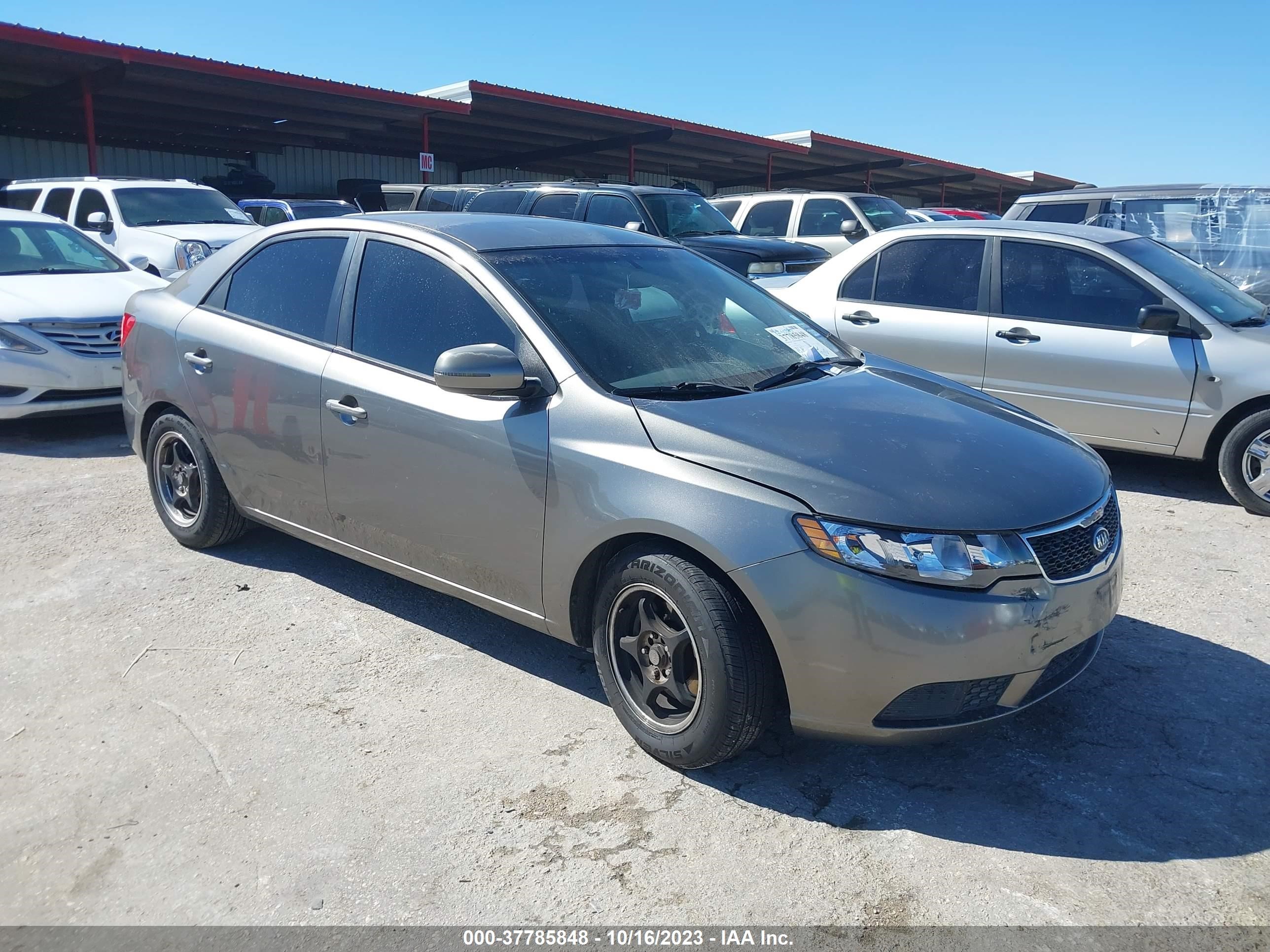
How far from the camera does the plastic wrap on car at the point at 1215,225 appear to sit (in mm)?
8922

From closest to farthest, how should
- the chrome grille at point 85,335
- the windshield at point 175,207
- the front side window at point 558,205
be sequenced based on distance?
1. the chrome grille at point 85,335
2. the front side window at point 558,205
3. the windshield at point 175,207

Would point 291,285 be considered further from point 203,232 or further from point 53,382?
point 203,232

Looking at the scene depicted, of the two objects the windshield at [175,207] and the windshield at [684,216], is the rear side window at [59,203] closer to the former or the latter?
the windshield at [175,207]

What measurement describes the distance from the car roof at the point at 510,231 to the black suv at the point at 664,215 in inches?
241

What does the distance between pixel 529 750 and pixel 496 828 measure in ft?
1.39

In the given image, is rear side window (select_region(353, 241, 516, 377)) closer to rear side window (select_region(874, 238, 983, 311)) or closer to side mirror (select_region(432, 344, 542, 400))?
side mirror (select_region(432, 344, 542, 400))

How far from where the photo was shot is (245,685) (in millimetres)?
3738

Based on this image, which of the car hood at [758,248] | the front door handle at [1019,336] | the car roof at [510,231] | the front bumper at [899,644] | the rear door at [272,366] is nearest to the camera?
the front bumper at [899,644]

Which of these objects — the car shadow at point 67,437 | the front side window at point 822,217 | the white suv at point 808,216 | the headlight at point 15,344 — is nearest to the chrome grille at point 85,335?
the headlight at point 15,344

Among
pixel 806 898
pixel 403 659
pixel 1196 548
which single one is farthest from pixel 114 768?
pixel 1196 548

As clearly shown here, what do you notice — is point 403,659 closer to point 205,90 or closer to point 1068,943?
point 1068,943

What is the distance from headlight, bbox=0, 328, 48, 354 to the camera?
23.6 feet

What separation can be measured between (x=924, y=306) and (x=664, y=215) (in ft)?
17.6

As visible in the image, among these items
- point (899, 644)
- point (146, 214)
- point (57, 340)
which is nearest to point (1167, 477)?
point (899, 644)
